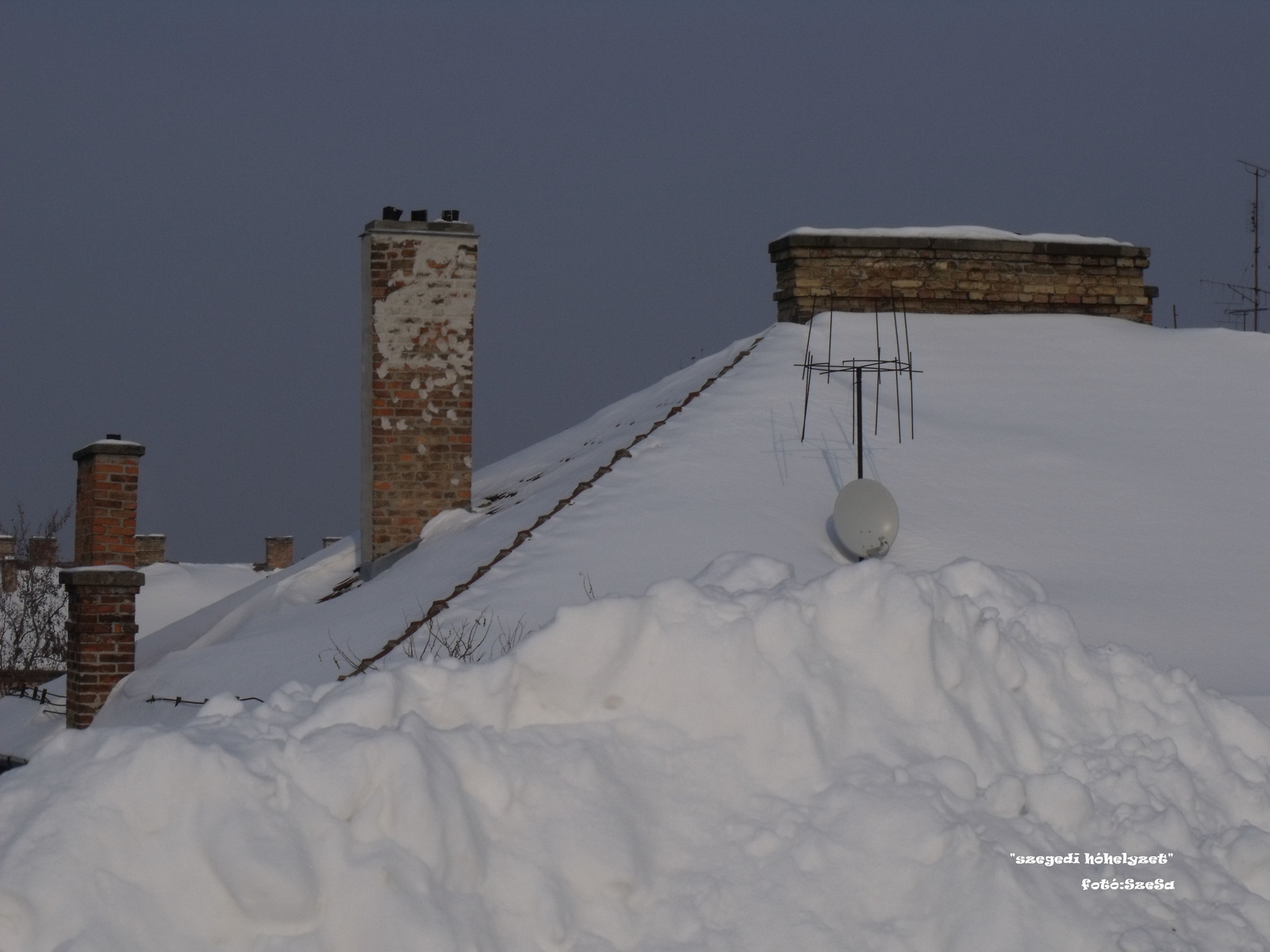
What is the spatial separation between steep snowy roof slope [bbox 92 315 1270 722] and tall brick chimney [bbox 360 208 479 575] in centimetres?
51

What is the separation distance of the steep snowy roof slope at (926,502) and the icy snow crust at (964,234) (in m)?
1.10

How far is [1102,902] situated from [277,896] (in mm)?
2533

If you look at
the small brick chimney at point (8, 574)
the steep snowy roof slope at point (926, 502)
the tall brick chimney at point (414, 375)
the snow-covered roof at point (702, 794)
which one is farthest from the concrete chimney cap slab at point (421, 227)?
the small brick chimney at point (8, 574)

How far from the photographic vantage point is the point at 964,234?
17.5 metres

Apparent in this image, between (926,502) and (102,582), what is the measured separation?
649 centimetres

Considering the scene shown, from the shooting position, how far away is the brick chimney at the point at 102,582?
11.5 meters

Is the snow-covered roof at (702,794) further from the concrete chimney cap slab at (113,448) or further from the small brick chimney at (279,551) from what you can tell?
the small brick chimney at (279,551)

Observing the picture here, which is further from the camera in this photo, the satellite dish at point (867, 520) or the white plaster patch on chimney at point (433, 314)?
the white plaster patch on chimney at point (433, 314)

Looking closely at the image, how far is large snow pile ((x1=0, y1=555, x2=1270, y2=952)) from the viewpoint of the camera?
376cm

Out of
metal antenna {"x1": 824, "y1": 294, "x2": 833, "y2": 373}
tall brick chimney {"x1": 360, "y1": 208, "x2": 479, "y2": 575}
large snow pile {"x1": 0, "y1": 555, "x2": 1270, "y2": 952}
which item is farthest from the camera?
metal antenna {"x1": 824, "y1": 294, "x2": 833, "y2": 373}

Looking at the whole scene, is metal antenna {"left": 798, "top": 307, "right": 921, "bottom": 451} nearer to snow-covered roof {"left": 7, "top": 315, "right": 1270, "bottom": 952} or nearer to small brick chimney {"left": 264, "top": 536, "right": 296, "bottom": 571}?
snow-covered roof {"left": 7, "top": 315, "right": 1270, "bottom": 952}

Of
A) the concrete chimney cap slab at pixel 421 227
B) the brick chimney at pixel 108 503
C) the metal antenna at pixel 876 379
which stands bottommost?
the brick chimney at pixel 108 503

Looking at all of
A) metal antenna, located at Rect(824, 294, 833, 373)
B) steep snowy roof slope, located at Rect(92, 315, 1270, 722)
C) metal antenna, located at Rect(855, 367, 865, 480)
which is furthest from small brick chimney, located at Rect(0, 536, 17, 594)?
metal antenna, located at Rect(855, 367, 865, 480)

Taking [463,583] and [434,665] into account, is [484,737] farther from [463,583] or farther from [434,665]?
[463,583]
